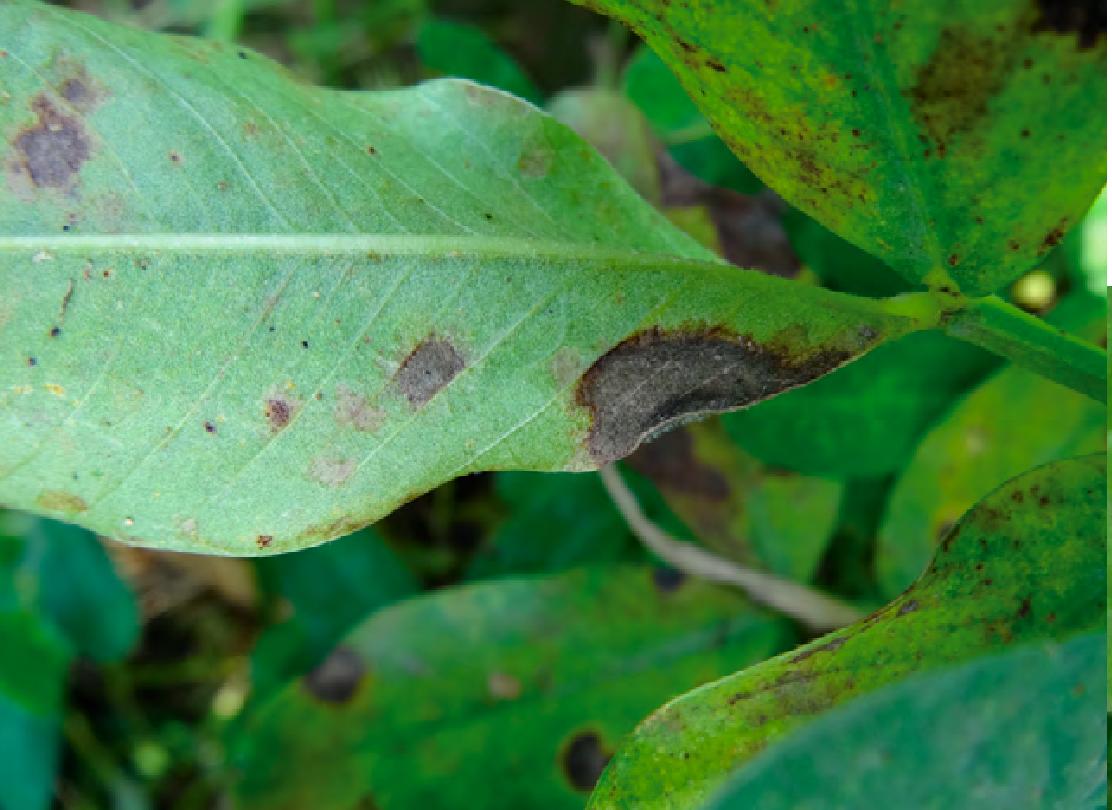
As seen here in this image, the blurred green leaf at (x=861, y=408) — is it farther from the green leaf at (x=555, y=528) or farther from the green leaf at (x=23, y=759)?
the green leaf at (x=23, y=759)

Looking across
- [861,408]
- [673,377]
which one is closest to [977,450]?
[861,408]

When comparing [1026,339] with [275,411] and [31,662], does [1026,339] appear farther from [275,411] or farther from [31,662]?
[31,662]

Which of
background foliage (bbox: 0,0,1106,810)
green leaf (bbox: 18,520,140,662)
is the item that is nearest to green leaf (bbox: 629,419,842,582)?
background foliage (bbox: 0,0,1106,810)

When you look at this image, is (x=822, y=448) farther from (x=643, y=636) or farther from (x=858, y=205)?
(x=858, y=205)

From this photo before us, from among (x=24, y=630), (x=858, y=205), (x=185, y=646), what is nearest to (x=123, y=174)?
(x=858, y=205)

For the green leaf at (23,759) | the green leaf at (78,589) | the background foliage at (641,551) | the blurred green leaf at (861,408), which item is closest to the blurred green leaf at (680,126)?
the background foliage at (641,551)

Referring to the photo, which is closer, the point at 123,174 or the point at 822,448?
the point at 123,174

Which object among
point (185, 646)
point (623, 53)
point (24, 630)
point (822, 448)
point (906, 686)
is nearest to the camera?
point (906, 686)
